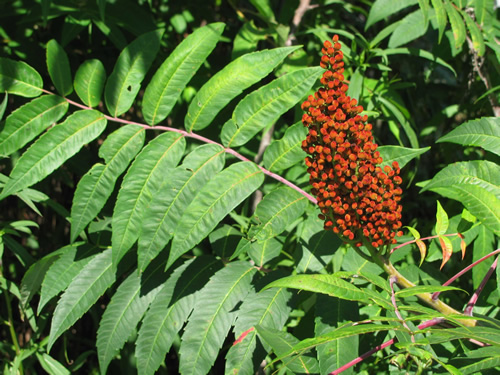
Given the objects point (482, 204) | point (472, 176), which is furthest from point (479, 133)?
point (482, 204)

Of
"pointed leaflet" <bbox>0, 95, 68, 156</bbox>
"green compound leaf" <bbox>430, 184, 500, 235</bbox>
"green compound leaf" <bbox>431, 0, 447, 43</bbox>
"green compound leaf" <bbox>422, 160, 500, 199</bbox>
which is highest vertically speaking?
"green compound leaf" <bbox>431, 0, 447, 43</bbox>

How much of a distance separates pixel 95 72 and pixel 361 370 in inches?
59.3

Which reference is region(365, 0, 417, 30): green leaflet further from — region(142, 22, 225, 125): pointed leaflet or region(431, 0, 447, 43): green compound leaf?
region(142, 22, 225, 125): pointed leaflet

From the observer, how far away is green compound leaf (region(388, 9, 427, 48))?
2377mm

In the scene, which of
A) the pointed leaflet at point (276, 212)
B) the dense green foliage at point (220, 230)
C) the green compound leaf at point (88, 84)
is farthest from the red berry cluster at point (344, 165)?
the green compound leaf at point (88, 84)

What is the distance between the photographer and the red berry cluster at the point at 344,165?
1.46 m

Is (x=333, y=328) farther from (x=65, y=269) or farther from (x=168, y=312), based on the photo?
(x=65, y=269)

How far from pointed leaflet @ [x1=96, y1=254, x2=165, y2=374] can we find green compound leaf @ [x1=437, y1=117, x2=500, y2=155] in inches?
44.3

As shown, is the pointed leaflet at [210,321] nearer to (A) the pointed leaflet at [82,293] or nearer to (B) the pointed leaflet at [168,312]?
(B) the pointed leaflet at [168,312]

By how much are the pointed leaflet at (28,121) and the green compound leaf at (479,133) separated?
1383mm

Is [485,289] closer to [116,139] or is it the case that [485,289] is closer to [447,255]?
[447,255]

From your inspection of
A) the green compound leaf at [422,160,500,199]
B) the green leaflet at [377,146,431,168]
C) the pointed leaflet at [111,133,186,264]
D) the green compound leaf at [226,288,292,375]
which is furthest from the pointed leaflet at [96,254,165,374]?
the green compound leaf at [422,160,500,199]

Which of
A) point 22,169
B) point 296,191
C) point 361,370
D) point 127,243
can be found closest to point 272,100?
point 296,191

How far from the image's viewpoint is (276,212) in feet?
5.71
